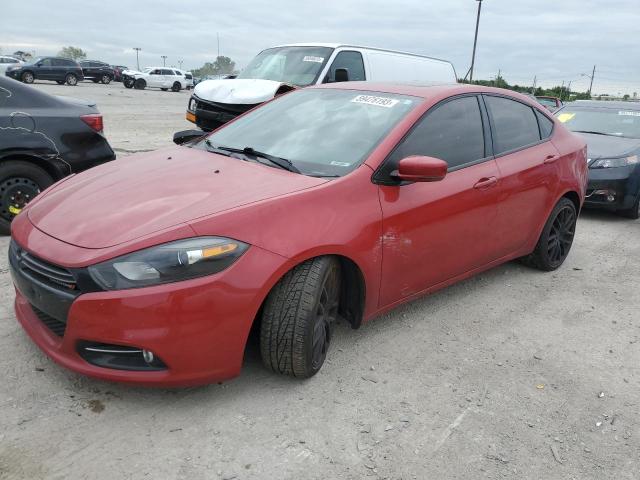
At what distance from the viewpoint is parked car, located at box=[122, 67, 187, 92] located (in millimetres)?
40125

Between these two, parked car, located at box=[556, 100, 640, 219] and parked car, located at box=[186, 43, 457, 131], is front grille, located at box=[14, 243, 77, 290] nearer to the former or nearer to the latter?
parked car, located at box=[186, 43, 457, 131]

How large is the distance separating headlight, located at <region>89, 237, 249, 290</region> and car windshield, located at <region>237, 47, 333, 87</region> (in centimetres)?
626

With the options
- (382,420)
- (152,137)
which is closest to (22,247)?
(382,420)

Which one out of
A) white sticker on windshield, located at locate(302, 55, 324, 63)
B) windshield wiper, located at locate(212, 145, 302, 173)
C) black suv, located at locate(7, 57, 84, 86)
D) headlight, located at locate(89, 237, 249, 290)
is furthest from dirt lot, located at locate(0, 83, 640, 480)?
black suv, located at locate(7, 57, 84, 86)

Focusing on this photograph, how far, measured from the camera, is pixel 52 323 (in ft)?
8.44

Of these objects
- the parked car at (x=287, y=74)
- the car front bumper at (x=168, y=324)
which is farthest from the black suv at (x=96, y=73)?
the car front bumper at (x=168, y=324)

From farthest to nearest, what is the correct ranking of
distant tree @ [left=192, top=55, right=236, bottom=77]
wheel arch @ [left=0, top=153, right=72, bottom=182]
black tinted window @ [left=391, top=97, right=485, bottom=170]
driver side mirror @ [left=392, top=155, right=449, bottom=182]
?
distant tree @ [left=192, top=55, right=236, bottom=77], wheel arch @ [left=0, top=153, right=72, bottom=182], black tinted window @ [left=391, top=97, right=485, bottom=170], driver side mirror @ [left=392, top=155, right=449, bottom=182]

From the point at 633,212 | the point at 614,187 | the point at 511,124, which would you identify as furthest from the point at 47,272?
the point at 633,212

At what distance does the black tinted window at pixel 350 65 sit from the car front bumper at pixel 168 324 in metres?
6.34

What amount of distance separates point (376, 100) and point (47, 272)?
86.9 inches

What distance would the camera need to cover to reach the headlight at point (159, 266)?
2.32m

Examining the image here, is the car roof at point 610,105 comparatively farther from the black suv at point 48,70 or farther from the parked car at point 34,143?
the black suv at point 48,70

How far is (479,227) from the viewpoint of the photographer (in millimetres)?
3723

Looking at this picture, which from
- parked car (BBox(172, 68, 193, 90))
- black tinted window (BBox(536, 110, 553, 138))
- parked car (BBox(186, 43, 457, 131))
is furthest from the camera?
parked car (BBox(172, 68, 193, 90))
